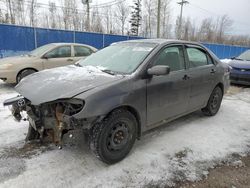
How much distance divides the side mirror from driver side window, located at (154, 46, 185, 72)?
278 mm

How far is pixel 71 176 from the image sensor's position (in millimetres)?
2969

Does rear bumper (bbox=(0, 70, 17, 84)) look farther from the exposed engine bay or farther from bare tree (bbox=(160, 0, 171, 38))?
bare tree (bbox=(160, 0, 171, 38))

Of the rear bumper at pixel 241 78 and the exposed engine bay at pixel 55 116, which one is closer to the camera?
the exposed engine bay at pixel 55 116

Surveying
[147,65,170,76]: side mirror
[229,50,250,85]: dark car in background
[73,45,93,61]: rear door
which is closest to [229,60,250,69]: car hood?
[229,50,250,85]: dark car in background

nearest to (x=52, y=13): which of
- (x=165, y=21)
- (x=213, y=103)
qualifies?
(x=165, y=21)

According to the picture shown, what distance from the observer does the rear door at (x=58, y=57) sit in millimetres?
8024

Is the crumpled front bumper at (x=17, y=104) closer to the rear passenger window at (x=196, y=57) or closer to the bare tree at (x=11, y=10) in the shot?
the rear passenger window at (x=196, y=57)

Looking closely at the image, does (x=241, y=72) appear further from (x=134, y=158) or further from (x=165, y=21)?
(x=165, y=21)

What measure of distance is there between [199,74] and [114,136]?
2.32 metres

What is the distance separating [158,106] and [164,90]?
0.27 metres

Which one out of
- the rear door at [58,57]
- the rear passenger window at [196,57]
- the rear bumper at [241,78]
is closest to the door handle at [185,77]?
the rear passenger window at [196,57]

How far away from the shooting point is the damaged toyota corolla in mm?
2854

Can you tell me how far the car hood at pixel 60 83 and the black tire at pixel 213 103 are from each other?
9.06ft

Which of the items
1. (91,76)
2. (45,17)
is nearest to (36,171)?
(91,76)
